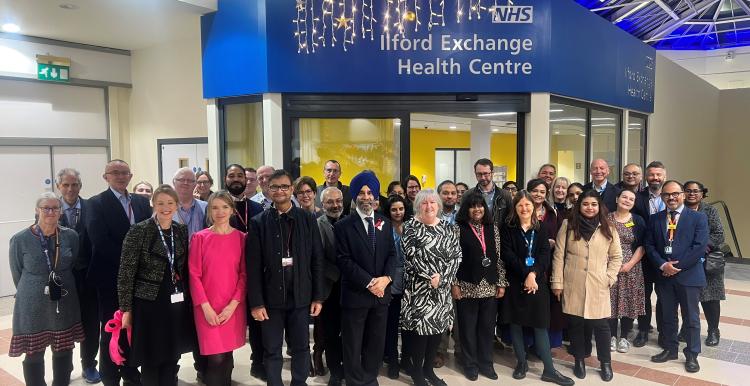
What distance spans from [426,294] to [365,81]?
2631 mm

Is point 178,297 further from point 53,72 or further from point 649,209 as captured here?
point 53,72

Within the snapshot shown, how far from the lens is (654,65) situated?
7961mm

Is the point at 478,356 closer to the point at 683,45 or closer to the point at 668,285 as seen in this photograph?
the point at 668,285

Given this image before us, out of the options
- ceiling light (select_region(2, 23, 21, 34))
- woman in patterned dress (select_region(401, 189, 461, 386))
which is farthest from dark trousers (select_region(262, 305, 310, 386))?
ceiling light (select_region(2, 23, 21, 34))

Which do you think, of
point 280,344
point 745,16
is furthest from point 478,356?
point 745,16

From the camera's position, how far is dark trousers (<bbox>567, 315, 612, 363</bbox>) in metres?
3.39

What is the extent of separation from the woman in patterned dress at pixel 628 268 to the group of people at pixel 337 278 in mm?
16

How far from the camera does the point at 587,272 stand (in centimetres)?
335

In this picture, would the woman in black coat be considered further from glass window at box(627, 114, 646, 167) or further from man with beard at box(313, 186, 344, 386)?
glass window at box(627, 114, 646, 167)

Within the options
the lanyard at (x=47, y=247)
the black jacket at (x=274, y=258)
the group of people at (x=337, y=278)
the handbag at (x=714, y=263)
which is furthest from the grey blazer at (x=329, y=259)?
the handbag at (x=714, y=263)

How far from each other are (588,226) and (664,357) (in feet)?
4.59

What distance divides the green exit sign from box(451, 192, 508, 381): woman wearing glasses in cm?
612

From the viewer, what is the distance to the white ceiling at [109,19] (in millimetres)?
5176

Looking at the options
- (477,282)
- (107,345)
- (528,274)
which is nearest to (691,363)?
(528,274)
